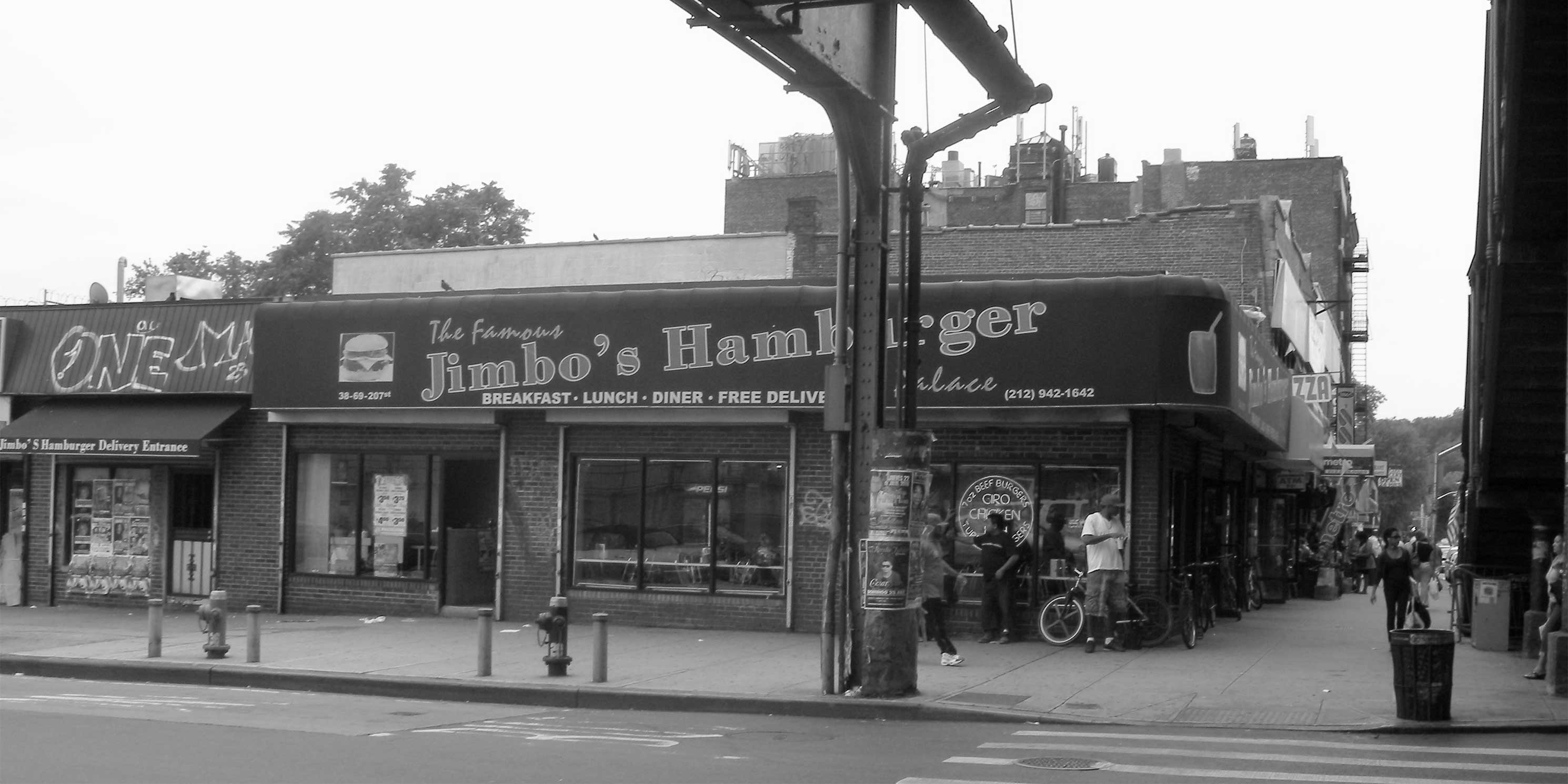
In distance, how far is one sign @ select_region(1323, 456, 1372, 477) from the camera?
32094 mm

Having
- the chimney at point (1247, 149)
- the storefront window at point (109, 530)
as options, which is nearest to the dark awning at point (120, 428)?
the storefront window at point (109, 530)

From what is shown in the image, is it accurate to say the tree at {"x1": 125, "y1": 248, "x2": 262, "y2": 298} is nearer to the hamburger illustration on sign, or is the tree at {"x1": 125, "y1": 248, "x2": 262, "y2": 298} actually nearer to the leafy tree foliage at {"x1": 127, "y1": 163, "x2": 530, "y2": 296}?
the leafy tree foliage at {"x1": 127, "y1": 163, "x2": 530, "y2": 296}

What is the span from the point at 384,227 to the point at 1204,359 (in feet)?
155

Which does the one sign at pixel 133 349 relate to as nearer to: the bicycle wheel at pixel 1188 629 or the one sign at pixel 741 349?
the one sign at pixel 741 349

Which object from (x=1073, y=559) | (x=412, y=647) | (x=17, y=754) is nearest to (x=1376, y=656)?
(x=1073, y=559)

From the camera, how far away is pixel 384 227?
197 ft

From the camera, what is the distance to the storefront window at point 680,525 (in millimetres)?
20562

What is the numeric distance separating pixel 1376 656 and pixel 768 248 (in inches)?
510

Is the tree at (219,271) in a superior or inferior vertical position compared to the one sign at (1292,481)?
superior

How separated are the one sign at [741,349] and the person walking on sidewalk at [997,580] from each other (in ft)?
5.33

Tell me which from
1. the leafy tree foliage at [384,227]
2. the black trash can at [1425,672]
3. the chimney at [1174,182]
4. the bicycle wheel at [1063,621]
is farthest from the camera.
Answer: the leafy tree foliage at [384,227]

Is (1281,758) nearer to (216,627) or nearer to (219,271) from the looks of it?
(216,627)

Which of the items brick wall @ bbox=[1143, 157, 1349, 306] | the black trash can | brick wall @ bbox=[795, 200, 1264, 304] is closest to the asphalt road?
the black trash can

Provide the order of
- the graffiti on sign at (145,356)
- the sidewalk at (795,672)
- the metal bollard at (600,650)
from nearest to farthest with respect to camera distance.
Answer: the sidewalk at (795,672)
the metal bollard at (600,650)
the graffiti on sign at (145,356)
